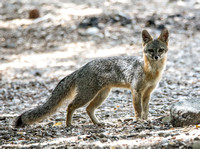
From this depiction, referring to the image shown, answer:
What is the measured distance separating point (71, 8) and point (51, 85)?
700cm

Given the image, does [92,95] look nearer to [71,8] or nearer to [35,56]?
[35,56]

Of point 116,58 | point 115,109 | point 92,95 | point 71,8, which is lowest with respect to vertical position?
point 115,109

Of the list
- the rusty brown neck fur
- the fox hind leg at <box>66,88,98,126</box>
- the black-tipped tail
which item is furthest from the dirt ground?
the rusty brown neck fur

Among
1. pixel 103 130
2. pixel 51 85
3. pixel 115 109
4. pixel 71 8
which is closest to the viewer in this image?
pixel 103 130

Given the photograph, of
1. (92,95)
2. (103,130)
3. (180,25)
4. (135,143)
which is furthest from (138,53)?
(135,143)

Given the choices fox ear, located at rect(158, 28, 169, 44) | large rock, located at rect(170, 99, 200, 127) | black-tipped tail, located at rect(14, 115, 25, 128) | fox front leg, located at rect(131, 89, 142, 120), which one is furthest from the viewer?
fox ear, located at rect(158, 28, 169, 44)

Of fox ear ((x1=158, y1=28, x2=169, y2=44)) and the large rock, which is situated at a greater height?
fox ear ((x1=158, y1=28, x2=169, y2=44))

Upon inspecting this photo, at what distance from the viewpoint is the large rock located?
181 inches

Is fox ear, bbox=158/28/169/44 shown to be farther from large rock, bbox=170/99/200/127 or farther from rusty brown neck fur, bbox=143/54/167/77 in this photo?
large rock, bbox=170/99/200/127

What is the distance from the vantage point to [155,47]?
5.97 metres

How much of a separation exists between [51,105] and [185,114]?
93.0 inches

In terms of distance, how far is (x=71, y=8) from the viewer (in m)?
15.2

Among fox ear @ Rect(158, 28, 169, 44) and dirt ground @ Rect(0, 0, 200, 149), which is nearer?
dirt ground @ Rect(0, 0, 200, 149)

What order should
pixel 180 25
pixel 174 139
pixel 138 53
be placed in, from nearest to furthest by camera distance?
pixel 174 139 → pixel 138 53 → pixel 180 25
